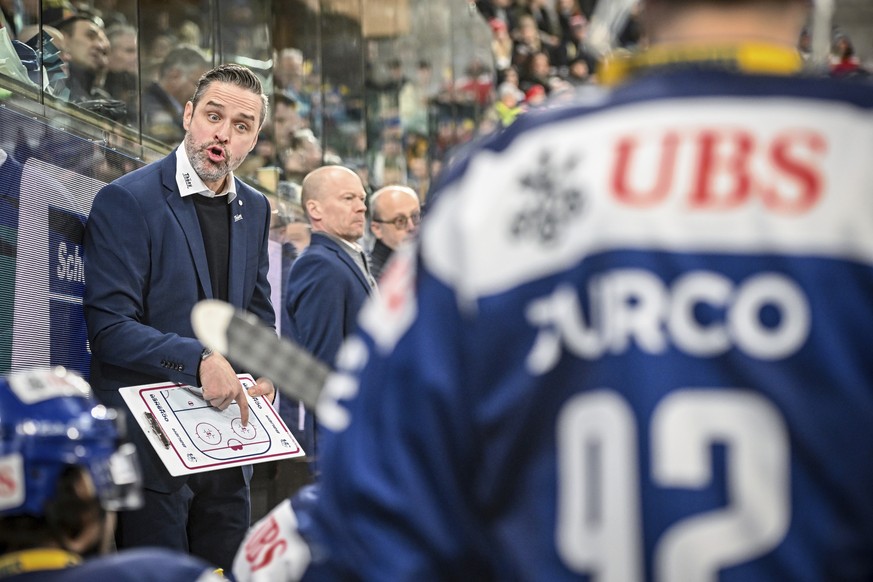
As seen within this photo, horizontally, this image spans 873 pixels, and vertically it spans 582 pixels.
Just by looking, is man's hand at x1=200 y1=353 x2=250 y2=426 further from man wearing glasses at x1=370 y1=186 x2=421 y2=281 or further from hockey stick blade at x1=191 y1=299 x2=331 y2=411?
man wearing glasses at x1=370 y1=186 x2=421 y2=281

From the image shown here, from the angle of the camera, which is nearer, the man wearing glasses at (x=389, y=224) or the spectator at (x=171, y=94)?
the spectator at (x=171, y=94)

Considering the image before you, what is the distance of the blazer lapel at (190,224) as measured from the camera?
3631mm

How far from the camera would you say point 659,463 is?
3.67 ft

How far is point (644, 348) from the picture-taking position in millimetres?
1133

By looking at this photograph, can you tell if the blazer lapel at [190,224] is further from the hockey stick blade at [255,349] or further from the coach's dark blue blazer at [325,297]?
the hockey stick blade at [255,349]

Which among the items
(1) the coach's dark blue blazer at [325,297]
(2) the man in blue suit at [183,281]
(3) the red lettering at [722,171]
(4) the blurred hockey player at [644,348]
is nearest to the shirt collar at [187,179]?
(2) the man in blue suit at [183,281]

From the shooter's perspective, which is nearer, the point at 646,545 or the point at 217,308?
the point at 646,545

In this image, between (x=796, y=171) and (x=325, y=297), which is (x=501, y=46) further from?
(x=796, y=171)

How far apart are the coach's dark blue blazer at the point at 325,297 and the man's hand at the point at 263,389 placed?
0.78m

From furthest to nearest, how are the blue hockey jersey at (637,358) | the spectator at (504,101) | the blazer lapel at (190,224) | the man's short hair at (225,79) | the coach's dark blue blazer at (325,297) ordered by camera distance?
1. the spectator at (504,101)
2. the coach's dark blue blazer at (325,297)
3. the man's short hair at (225,79)
4. the blazer lapel at (190,224)
5. the blue hockey jersey at (637,358)

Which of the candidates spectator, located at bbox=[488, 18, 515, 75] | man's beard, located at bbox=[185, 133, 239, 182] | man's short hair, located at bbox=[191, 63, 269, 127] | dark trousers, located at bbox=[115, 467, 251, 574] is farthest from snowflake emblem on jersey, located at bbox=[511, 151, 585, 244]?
spectator, located at bbox=[488, 18, 515, 75]

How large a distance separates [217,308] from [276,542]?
2.30 feet

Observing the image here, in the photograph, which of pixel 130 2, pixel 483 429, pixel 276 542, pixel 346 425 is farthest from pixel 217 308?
pixel 130 2

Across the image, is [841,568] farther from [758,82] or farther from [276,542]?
[276,542]
